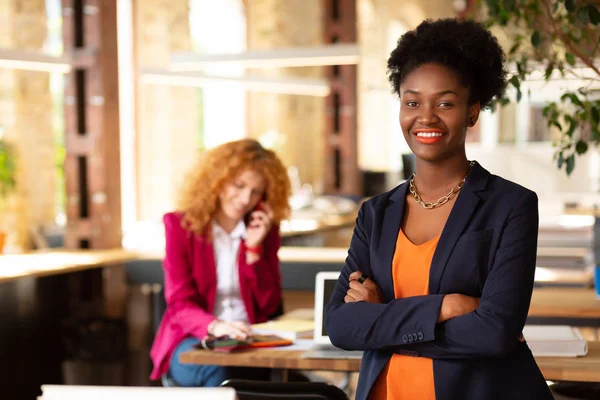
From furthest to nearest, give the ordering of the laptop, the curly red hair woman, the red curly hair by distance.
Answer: the red curly hair, the curly red hair woman, the laptop

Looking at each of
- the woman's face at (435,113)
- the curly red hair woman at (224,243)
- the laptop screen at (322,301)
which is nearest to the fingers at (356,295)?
the woman's face at (435,113)

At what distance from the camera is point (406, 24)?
1859 centimetres

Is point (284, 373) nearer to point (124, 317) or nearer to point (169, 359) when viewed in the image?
point (169, 359)

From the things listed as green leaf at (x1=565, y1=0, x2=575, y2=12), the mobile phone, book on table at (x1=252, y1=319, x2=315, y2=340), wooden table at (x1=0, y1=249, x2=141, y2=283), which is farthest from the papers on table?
wooden table at (x1=0, y1=249, x2=141, y2=283)

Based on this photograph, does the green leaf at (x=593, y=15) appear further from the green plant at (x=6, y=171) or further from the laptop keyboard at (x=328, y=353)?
the green plant at (x=6, y=171)

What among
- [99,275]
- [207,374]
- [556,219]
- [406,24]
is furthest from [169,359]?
[406,24]

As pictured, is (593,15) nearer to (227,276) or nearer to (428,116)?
(428,116)

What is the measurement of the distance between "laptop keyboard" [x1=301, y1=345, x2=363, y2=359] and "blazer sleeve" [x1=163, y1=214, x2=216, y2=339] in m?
0.60

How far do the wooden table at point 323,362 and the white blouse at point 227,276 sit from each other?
2.19 feet

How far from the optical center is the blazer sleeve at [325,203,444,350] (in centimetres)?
193

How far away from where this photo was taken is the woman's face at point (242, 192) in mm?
3771

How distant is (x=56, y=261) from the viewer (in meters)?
5.82

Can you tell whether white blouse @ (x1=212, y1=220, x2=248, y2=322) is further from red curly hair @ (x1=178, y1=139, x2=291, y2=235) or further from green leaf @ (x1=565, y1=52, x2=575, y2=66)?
green leaf @ (x1=565, y1=52, x2=575, y2=66)

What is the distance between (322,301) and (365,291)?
1.12m
